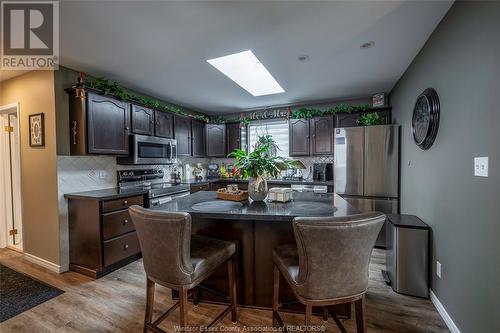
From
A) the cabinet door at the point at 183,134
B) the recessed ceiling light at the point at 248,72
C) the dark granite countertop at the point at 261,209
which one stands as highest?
the recessed ceiling light at the point at 248,72

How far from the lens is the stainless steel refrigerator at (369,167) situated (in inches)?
135

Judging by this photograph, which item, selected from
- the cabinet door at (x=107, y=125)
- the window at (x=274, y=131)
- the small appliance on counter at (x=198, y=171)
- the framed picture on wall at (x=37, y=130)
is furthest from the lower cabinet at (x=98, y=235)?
the window at (x=274, y=131)

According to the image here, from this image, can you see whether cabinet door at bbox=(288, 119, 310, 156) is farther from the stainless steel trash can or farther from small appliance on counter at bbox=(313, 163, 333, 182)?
the stainless steel trash can

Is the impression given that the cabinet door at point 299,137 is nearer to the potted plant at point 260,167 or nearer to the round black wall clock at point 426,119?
the round black wall clock at point 426,119

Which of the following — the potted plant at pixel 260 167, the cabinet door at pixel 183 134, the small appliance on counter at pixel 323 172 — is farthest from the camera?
the cabinet door at pixel 183 134

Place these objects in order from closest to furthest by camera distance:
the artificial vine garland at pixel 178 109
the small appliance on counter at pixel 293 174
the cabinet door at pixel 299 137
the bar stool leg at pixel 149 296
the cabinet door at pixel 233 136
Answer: the bar stool leg at pixel 149 296 → the artificial vine garland at pixel 178 109 → the cabinet door at pixel 299 137 → the small appliance on counter at pixel 293 174 → the cabinet door at pixel 233 136

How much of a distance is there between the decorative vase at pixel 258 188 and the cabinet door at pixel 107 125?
83.3 inches

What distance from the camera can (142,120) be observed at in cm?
355

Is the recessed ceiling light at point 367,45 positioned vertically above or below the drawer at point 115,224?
above

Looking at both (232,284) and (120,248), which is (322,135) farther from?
(120,248)

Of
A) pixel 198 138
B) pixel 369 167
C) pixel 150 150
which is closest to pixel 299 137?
pixel 369 167

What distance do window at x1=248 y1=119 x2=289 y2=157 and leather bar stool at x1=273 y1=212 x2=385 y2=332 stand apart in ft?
12.1

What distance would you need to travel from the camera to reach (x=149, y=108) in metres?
3.68

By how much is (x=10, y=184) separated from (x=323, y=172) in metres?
5.03
